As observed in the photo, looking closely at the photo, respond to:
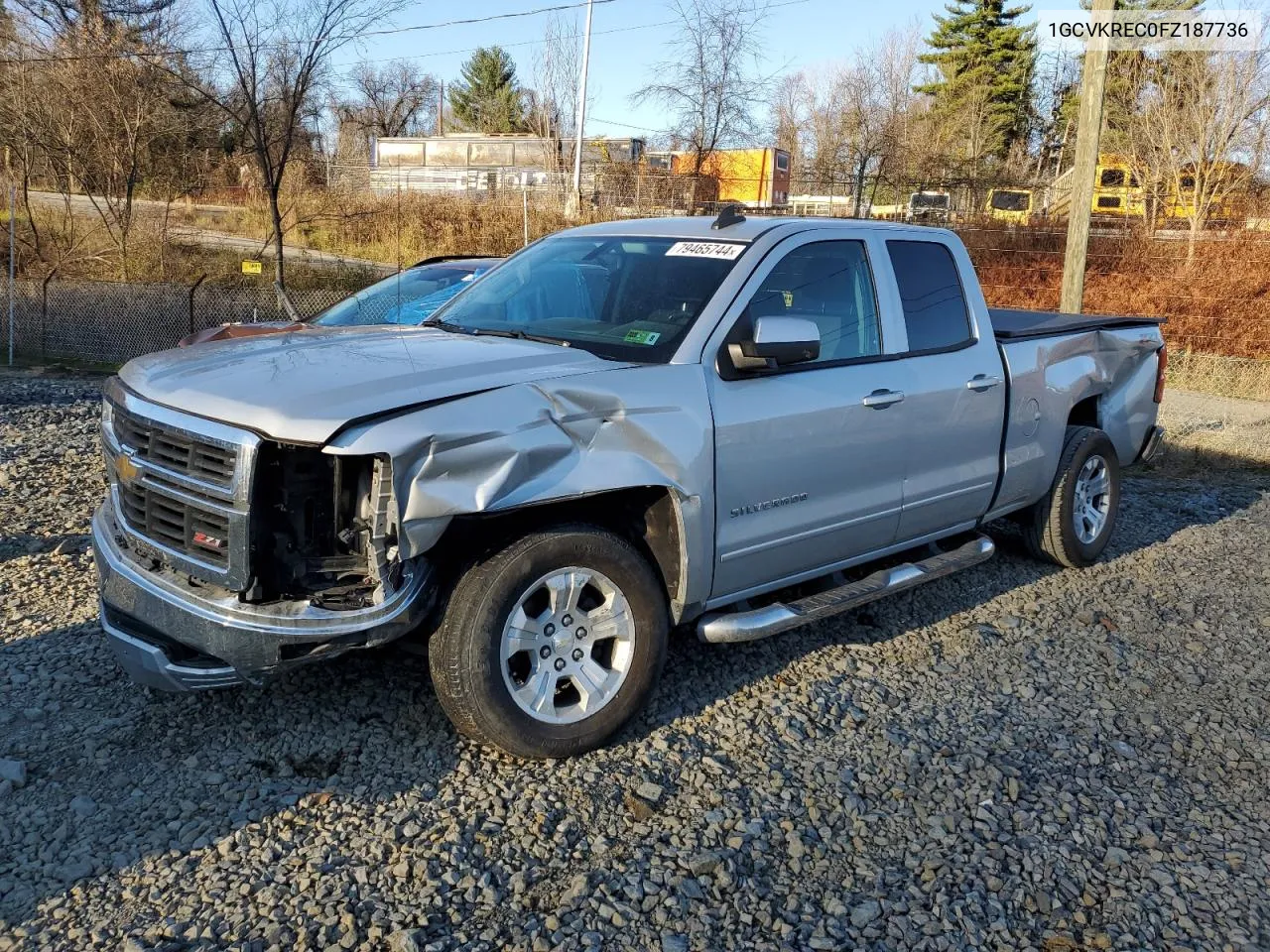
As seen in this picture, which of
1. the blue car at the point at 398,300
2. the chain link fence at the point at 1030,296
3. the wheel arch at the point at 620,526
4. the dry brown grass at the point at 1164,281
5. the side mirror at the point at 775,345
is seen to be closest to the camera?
the wheel arch at the point at 620,526

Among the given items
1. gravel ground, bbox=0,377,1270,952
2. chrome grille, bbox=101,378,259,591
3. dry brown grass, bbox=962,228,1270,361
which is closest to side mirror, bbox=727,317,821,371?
gravel ground, bbox=0,377,1270,952

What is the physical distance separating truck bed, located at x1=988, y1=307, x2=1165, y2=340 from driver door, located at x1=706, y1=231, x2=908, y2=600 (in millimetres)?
1284

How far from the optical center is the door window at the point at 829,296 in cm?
438

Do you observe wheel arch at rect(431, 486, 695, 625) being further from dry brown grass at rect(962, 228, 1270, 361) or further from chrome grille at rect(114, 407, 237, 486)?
dry brown grass at rect(962, 228, 1270, 361)

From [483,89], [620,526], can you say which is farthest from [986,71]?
[620,526]

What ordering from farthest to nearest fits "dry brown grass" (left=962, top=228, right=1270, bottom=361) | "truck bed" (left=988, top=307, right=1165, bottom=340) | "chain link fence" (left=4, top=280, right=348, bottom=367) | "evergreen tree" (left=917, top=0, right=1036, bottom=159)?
"evergreen tree" (left=917, top=0, right=1036, bottom=159), "chain link fence" (left=4, top=280, right=348, bottom=367), "dry brown grass" (left=962, top=228, right=1270, bottom=361), "truck bed" (left=988, top=307, right=1165, bottom=340)

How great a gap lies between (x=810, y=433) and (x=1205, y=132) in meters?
18.2

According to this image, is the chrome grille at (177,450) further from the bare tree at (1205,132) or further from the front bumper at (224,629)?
the bare tree at (1205,132)

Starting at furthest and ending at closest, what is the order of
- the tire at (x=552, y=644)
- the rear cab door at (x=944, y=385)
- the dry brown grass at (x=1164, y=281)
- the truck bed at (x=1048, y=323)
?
the dry brown grass at (x=1164, y=281) → the truck bed at (x=1048, y=323) → the rear cab door at (x=944, y=385) → the tire at (x=552, y=644)

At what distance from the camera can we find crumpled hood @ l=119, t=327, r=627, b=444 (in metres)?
3.17

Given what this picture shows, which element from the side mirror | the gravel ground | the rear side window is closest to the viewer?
the gravel ground

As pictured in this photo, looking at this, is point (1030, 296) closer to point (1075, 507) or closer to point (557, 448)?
point (1075, 507)

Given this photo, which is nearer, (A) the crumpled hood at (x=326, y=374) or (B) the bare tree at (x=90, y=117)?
(A) the crumpled hood at (x=326, y=374)

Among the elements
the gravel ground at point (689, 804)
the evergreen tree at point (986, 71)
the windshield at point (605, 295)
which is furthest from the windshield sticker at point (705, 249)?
the evergreen tree at point (986, 71)
